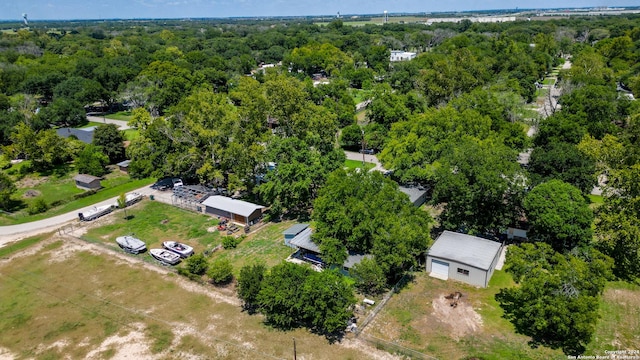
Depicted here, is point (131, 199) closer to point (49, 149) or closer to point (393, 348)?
point (49, 149)

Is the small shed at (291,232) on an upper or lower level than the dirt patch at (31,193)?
lower

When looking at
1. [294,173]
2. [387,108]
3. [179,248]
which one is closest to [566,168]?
[294,173]

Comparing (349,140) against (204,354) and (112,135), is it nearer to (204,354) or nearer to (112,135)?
(112,135)

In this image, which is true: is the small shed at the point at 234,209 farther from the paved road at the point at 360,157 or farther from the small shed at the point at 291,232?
the paved road at the point at 360,157

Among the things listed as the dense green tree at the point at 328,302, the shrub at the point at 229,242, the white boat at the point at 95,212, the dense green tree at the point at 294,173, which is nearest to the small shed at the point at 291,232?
the dense green tree at the point at 294,173

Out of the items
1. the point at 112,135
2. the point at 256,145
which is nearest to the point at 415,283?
the point at 256,145

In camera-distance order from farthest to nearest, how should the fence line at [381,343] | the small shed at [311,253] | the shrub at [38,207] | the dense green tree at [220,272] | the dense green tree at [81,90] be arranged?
the dense green tree at [81,90], the shrub at [38,207], the small shed at [311,253], the dense green tree at [220,272], the fence line at [381,343]

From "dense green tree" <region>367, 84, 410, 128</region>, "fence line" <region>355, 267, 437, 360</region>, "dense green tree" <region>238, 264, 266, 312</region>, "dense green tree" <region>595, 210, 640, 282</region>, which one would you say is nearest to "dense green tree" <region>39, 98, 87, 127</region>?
"dense green tree" <region>367, 84, 410, 128</region>

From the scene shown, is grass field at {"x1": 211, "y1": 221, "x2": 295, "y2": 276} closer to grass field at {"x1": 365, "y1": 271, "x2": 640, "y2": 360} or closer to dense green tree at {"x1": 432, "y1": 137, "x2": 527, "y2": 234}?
grass field at {"x1": 365, "y1": 271, "x2": 640, "y2": 360}
